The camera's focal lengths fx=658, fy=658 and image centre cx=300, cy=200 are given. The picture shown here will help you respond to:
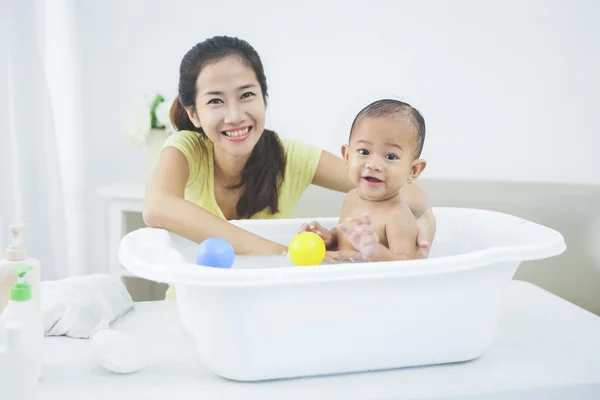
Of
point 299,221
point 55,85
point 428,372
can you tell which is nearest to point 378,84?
point 299,221

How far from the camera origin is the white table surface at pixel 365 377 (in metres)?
0.90

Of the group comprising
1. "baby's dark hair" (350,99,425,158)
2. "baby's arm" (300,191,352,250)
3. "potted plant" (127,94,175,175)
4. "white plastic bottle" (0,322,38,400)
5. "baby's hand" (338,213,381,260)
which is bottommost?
"white plastic bottle" (0,322,38,400)

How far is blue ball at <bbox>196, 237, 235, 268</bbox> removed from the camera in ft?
3.48

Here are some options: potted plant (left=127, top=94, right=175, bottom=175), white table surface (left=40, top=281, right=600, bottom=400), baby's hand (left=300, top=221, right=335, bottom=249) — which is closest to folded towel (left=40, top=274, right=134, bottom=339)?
white table surface (left=40, top=281, right=600, bottom=400)

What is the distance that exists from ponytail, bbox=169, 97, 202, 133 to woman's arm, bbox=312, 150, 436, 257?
1.03ft

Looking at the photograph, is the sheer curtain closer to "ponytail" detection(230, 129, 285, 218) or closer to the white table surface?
"ponytail" detection(230, 129, 285, 218)

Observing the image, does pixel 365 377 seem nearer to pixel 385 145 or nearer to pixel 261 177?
pixel 385 145

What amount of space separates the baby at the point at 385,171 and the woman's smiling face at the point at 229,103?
0.24m

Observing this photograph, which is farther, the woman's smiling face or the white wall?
the white wall

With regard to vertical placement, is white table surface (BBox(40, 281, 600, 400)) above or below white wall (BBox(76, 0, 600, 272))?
below

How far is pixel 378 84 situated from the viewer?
204 cm

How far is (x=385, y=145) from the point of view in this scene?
3.76ft

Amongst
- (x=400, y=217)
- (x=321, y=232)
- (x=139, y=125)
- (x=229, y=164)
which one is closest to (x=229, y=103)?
(x=229, y=164)

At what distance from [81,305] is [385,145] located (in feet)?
1.95
